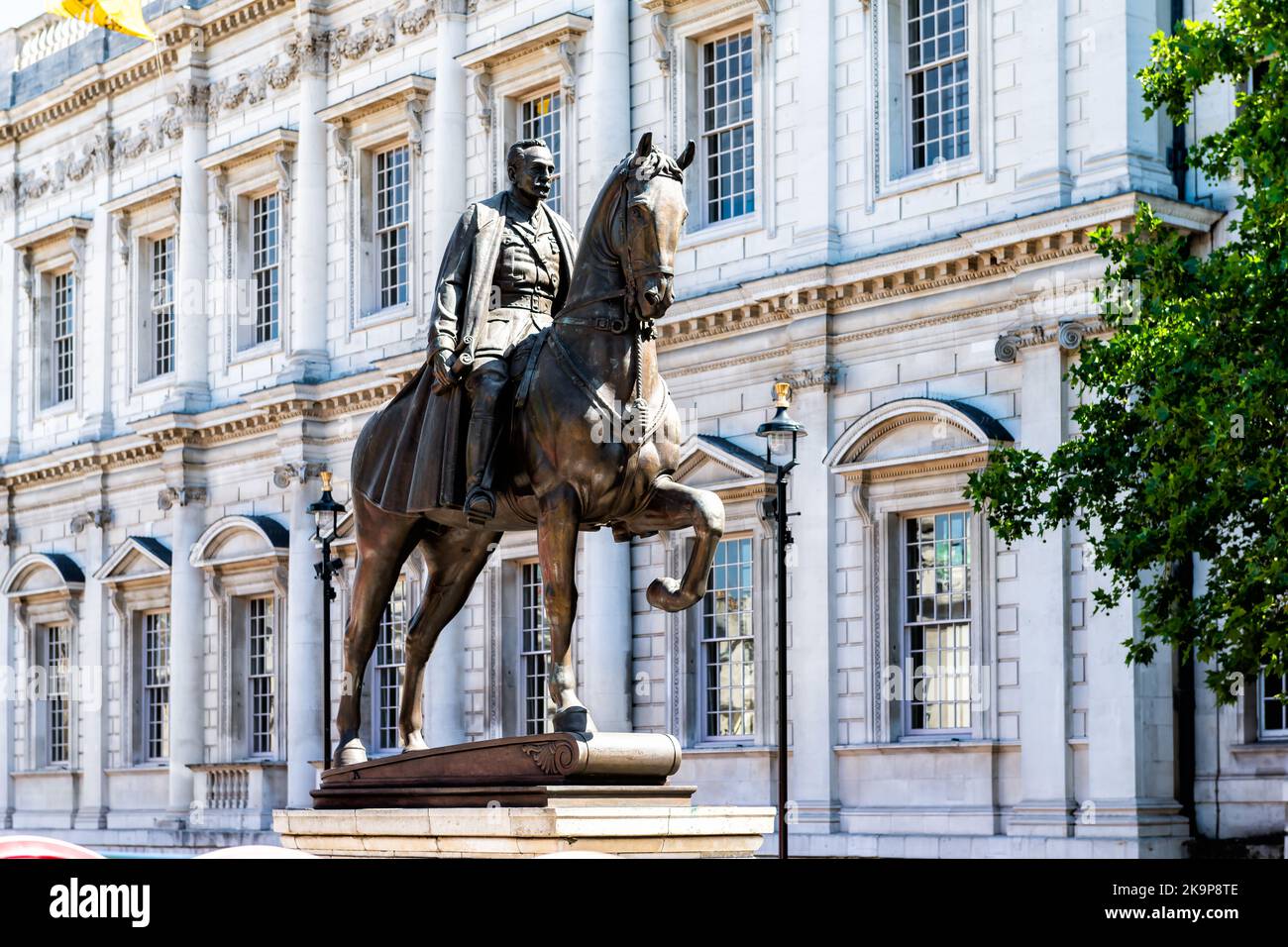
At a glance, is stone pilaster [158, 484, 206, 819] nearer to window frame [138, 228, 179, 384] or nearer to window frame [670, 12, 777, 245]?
window frame [138, 228, 179, 384]

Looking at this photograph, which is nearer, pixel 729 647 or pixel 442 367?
pixel 442 367

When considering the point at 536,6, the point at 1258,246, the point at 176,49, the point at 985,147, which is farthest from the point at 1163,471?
the point at 176,49

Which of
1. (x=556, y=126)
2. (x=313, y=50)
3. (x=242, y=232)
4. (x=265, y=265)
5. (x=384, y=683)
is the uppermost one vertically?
(x=313, y=50)

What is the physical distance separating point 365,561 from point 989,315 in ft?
47.3

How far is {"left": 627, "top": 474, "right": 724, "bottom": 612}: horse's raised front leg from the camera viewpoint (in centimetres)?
1218

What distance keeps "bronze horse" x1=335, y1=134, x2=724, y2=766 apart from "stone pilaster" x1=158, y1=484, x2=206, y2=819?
2776cm

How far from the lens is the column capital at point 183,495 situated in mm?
40094

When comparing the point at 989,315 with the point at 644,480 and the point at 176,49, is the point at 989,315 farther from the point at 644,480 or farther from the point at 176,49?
the point at 176,49

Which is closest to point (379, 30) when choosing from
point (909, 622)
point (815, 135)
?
point (815, 135)

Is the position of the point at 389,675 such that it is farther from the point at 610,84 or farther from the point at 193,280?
the point at 610,84

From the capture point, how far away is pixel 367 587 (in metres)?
13.7

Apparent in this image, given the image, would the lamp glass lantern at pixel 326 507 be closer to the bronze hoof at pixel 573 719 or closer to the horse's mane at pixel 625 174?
the horse's mane at pixel 625 174

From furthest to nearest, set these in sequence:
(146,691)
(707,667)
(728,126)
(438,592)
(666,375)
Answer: (146,691), (666,375), (728,126), (707,667), (438,592)

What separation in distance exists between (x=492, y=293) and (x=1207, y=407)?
7.14m
